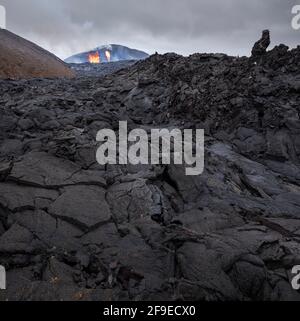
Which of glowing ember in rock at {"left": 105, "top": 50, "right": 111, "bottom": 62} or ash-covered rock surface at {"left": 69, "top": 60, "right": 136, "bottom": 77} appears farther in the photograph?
glowing ember in rock at {"left": 105, "top": 50, "right": 111, "bottom": 62}

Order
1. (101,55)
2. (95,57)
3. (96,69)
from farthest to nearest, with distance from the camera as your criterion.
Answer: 1. (95,57)
2. (101,55)
3. (96,69)

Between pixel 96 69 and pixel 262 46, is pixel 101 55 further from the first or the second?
pixel 262 46

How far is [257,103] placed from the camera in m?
19.8

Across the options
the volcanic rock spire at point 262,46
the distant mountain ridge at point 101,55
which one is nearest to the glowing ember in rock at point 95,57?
the distant mountain ridge at point 101,55

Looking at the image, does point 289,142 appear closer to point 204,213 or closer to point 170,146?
point 170,146

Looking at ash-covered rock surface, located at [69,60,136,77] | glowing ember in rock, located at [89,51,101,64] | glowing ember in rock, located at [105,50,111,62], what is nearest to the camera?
ash-covered rock surface, located at [69,60,136,77]

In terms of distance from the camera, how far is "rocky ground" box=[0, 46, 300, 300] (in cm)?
685

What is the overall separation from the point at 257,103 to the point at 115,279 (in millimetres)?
16479

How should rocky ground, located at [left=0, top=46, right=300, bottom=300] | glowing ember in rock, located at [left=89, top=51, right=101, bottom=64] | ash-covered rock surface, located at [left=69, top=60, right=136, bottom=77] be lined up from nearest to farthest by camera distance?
1. rocky ground, located at [left=0, top=46, right=300, bottom=300]
2. ash-covered rock surface, located at [left=69, top=60, right=136, bottom=77]
3. glowing ember in rock, located at [left=89, top=51, right=101, bottom=64]

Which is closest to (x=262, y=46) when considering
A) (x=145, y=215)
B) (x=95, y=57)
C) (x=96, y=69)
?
(x=145, y=215)

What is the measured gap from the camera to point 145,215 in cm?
904

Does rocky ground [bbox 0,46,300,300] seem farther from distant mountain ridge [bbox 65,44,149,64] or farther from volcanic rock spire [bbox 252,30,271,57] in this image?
distant mountain ridge [bbox 65,44,149,64]

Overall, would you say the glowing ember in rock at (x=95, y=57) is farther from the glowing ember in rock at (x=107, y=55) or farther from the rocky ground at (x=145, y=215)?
the rocky ground at (x=145, y=215)

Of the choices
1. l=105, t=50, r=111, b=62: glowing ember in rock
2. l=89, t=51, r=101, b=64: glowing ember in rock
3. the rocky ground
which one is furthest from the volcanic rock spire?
l=89, t=51, r=101, b=64: glowing ember in rock
